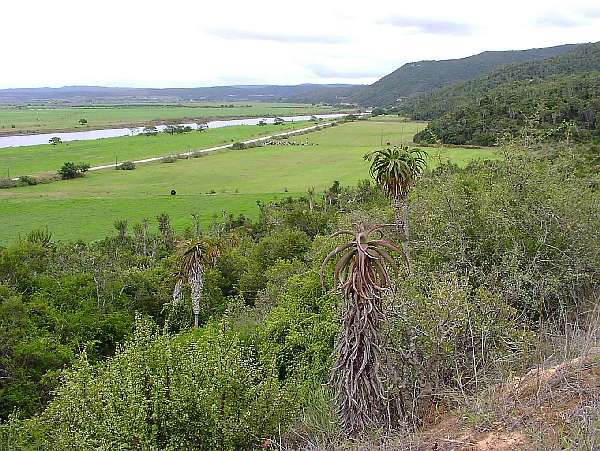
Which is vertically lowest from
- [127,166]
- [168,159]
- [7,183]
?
[7,183]

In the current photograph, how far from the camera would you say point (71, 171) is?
279 feet

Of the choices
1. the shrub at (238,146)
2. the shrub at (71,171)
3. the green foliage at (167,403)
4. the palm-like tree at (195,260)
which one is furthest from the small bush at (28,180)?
the green foliage at (167,403)

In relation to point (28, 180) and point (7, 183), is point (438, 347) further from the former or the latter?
point (28, 180)

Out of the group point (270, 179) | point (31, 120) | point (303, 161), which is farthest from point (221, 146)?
point (31, 120)

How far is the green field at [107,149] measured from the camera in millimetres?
94062

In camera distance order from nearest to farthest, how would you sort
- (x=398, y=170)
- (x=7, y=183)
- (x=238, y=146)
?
(x=398, y=170) < (x=7, y=183) < (x=238, y=146)

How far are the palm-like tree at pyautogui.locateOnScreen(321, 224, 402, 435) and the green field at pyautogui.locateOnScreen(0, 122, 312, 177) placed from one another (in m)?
86.3

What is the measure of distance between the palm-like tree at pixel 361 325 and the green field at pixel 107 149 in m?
86.3

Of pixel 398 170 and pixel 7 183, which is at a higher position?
pixel 398 170

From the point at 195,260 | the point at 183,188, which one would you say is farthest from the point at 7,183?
the point at 195,260

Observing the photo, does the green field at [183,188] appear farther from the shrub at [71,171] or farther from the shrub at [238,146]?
the shrub at [238,146]

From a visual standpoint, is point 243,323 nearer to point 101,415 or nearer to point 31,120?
point 101,415

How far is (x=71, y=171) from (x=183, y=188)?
71.0 ft

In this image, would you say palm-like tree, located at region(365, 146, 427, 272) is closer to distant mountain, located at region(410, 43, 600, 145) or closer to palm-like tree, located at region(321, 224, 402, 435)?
palm-like tree, located at region(321, 224, 402, 435)
